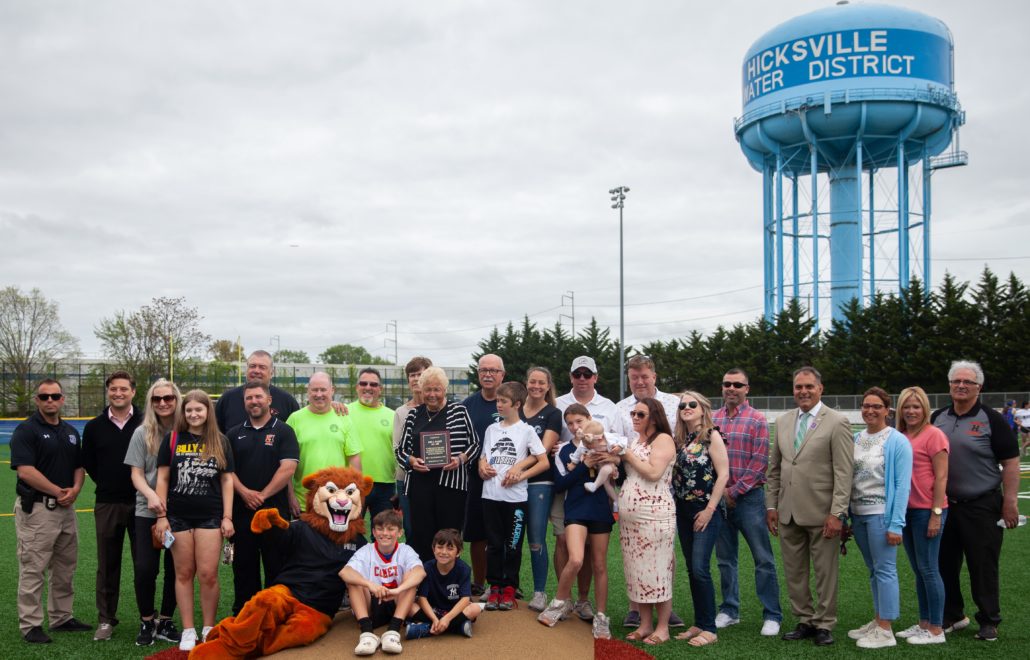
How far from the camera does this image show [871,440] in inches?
250

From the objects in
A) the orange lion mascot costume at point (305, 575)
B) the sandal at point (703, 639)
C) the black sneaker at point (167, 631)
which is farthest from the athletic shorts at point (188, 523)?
the sandal at point (703, 639)

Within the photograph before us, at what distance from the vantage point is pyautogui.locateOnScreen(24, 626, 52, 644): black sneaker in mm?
6359

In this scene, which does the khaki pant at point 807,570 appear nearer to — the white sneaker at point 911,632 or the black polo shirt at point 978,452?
the white sneaker at point 911,632

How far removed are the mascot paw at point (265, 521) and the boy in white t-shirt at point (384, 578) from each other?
0.60m

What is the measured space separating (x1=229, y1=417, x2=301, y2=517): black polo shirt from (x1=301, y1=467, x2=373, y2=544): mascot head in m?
0.33

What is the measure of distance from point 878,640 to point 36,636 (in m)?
6.34

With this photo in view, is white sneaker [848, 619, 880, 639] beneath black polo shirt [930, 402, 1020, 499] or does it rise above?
beneath

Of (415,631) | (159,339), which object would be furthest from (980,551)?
(159,339)

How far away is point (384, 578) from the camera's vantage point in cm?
614

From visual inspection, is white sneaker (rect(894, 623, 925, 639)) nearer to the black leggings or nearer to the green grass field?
the green grass field

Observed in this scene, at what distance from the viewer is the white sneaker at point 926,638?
20.2 ft

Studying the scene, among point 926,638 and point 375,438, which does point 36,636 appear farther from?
point 926,638

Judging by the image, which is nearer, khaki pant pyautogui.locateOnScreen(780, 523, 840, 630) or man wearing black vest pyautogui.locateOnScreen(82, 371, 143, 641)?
khaki pant pyautogui.locateOnScreen(780, 523, 840, 630)

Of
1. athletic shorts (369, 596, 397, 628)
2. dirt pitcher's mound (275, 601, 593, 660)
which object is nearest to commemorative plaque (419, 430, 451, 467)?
athletic shorts (369, 596, 397, 628)
